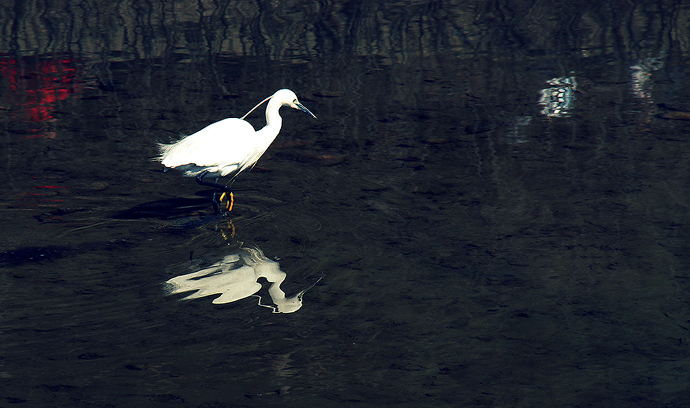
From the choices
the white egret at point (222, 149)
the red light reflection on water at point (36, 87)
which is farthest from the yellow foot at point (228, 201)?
the red light reflection on water at point (36, 87)

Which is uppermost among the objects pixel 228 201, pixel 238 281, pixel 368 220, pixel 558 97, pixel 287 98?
pixel 287 98

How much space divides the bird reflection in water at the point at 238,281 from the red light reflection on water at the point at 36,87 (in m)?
3.42

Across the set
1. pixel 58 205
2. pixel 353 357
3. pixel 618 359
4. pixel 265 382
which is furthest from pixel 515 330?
pixel 58 205

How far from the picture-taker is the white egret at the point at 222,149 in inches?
226

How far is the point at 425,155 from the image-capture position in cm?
682

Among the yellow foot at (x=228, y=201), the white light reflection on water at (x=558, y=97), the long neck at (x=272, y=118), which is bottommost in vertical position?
the yellow foot at (x=228, y=201)

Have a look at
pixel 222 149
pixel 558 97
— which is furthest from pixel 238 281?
pixel 558 97

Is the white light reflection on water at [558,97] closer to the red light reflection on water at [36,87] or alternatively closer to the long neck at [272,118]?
the long neck at [272,118]

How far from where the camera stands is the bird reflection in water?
4605 mm

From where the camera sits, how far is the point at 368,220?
558cm

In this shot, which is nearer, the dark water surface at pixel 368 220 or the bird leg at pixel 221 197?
the dark water surface at pixel 368 220

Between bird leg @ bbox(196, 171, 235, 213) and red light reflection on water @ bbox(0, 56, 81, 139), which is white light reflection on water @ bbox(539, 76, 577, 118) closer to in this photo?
bird leg @ bbox(196, 171, 235, 213)

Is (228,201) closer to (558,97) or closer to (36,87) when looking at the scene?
(558,97)

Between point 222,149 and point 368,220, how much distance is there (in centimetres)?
127
